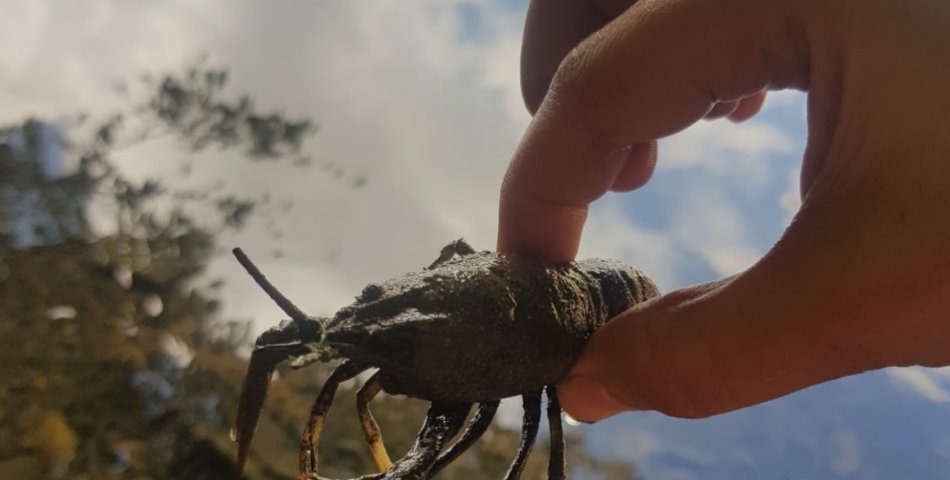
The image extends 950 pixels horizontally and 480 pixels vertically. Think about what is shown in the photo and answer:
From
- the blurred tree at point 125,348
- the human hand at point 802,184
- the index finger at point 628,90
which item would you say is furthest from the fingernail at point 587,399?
the blurred tree at point 125,348

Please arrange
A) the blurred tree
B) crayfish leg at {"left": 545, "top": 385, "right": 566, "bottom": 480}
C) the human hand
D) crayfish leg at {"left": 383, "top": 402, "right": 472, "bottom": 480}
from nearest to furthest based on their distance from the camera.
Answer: the human hand < crayfish leg at {"left": 383, "top": 402, "right": 472, "bottom": 480} < crayfish leg at {"left": 545, "top": 385, "right": 566, "bottom": 480} < the blurred tree

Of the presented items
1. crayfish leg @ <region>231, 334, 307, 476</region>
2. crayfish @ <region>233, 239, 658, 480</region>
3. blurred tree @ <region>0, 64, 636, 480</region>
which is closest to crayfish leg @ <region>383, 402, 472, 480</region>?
crayfish @ <region>233, 239, 658, 480</region>

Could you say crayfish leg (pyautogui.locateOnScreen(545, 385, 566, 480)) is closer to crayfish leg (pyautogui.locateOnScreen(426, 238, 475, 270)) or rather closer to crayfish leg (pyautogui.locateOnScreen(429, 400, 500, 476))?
crayfish leg (pyautogui.locateOnScreen(429, 400, 500, 476))

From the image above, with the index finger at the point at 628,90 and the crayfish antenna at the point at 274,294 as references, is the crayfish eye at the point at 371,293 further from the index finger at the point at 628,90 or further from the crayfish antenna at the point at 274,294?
the index finger at the point at 628,90

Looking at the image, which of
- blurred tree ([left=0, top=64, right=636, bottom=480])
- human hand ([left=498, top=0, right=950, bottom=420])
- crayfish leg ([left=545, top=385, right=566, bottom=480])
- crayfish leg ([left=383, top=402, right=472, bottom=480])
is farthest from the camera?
blurred tree ([left=0, top=64, right=636, bottom=480])

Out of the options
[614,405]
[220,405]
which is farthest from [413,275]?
[220,405]

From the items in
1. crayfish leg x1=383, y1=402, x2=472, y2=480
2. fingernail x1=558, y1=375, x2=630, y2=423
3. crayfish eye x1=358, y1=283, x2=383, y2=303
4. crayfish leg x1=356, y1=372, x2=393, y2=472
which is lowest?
crayfish leg x1=383, y1=402, x2=472, y2=480
